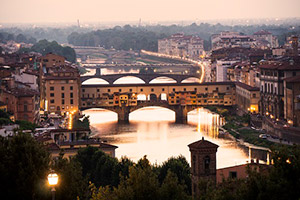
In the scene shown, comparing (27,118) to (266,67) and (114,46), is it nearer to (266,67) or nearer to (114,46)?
(266,67)

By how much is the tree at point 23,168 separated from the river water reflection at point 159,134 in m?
7.53

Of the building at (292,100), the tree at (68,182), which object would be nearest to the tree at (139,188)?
the tree at (68,182)

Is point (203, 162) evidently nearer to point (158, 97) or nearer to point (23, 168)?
point (23, 168)

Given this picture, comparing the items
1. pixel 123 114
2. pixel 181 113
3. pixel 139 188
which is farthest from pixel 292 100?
pixel 139 188

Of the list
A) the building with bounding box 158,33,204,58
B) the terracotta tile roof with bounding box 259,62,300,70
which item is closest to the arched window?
the terracotta tile roof with bounding box 259,62,300,70

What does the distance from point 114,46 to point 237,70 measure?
4679 centimetres

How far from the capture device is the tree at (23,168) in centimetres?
852

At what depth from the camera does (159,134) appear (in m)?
22.8

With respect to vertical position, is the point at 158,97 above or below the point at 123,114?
above

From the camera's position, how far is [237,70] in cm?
3175

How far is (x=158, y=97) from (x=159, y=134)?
7.15m

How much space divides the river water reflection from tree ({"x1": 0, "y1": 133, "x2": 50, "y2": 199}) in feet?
24.7

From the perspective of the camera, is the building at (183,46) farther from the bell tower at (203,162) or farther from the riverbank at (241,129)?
the bell tower at (203,162)

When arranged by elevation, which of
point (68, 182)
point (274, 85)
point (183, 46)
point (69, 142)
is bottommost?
point (69, 142)
